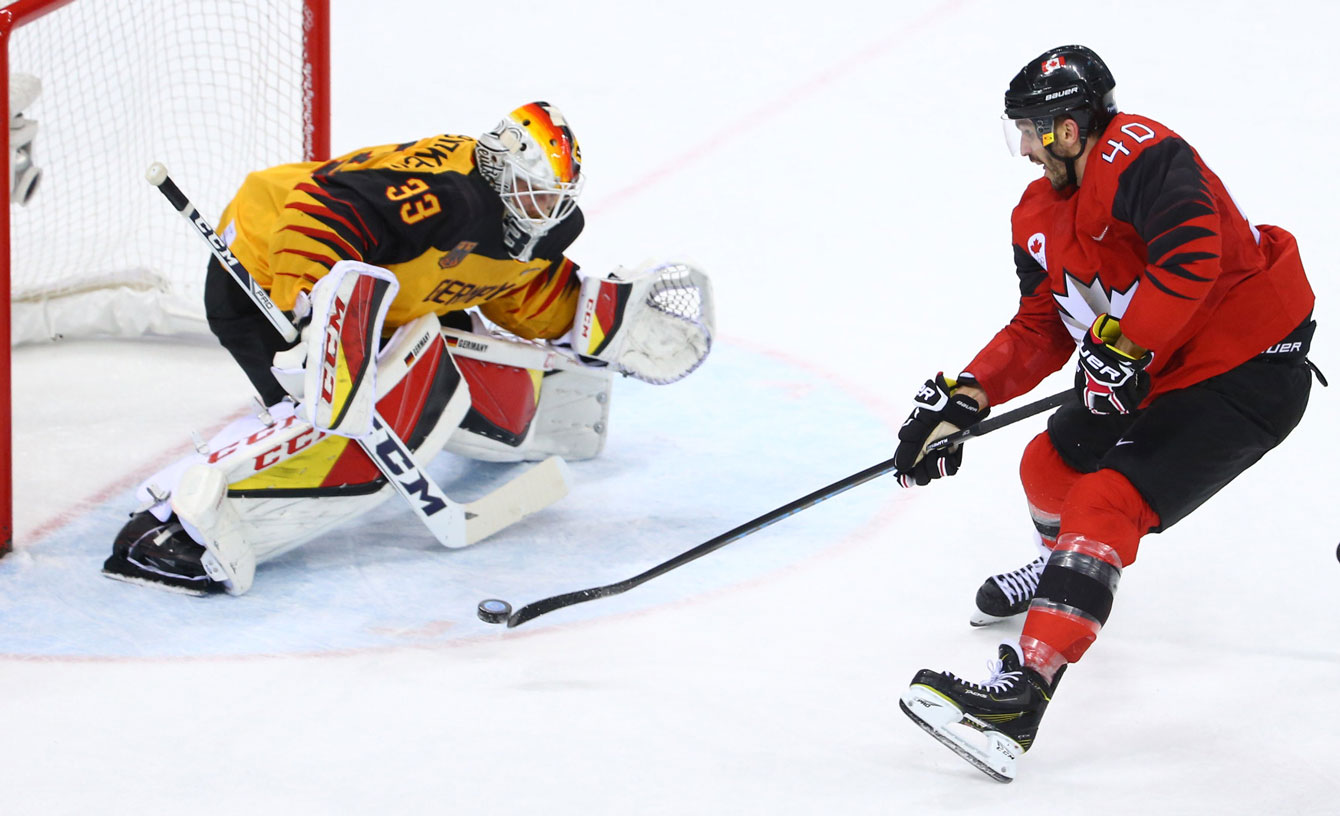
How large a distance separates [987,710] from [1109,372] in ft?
1.80

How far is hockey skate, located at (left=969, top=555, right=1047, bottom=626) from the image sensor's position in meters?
2.82

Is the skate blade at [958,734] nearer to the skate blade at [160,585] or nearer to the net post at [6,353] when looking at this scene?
the skate blade at [160,585]

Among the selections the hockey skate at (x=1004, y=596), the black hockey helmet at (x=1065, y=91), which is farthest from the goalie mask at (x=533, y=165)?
the hockey skate at (x=1004, y=596)

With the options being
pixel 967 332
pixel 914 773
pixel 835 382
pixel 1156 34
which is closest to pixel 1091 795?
pixel 914 773

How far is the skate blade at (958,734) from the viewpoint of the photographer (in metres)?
2.19

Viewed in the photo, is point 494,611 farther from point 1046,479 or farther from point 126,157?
point 126,157

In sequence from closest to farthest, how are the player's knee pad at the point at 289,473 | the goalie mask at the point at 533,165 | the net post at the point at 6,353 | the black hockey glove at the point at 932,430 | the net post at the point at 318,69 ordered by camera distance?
the black hockey glove at the point at 932,430
the net post at the point at 6,353
the player's knee pad at the point at 289,473
the goalie mask at the point at 533,165
the net post at the point at 318,69

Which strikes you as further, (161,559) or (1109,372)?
(161,559)

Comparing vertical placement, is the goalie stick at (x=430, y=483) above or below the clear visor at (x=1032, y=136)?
below

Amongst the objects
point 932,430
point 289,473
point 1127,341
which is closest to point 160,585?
point 289,473

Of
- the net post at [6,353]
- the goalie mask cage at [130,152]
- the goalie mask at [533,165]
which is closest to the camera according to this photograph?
the net post at [6,353]

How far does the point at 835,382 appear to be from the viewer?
418 cm

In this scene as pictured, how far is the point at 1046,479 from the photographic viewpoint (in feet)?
8.78

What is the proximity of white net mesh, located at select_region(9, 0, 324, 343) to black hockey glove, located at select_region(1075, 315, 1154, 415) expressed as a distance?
242cm
